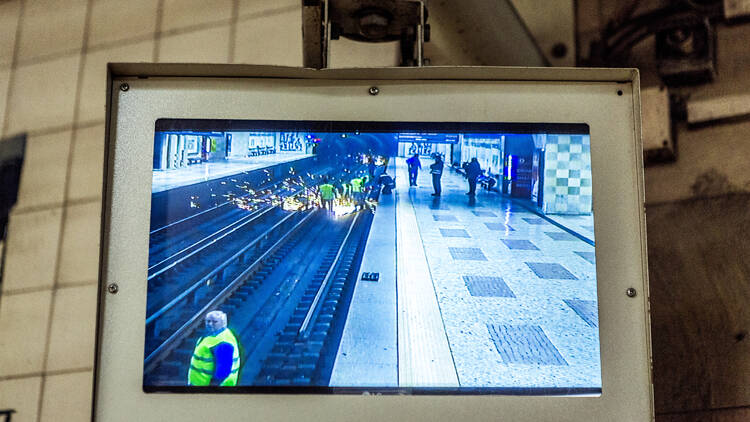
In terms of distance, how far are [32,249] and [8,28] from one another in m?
0.89

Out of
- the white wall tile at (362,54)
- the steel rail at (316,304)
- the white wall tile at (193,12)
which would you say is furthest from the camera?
the white wall tile at (193,12)

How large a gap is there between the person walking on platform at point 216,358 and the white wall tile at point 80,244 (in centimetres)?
93

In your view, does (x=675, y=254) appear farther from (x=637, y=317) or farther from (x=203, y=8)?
(x=203, y=8)

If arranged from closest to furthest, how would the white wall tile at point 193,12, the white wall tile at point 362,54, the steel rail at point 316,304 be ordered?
1. the steel rail at point 316,304
2. the white wall tile at point 362,54
3. the white wall tile at point 193,12

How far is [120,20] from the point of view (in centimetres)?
160

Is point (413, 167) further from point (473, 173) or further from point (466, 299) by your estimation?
point (466, 299)

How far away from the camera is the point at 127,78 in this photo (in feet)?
2.94

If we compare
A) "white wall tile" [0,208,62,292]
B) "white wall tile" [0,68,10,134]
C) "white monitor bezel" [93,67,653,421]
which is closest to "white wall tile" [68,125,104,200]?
"white wall tile" [0,208,62,292]

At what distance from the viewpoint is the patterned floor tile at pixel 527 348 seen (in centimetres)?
85

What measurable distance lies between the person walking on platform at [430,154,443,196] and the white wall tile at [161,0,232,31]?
44.6 inches

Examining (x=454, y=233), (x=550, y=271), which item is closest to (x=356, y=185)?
(x=454, y=233)

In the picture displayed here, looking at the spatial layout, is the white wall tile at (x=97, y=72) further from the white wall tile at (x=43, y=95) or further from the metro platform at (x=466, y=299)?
the metro platform at (x=466, y=299)

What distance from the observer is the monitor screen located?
85 centimetres

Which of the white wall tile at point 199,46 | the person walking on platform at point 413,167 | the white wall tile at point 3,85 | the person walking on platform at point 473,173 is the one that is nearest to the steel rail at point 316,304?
the person walking on platform at point 413,167
